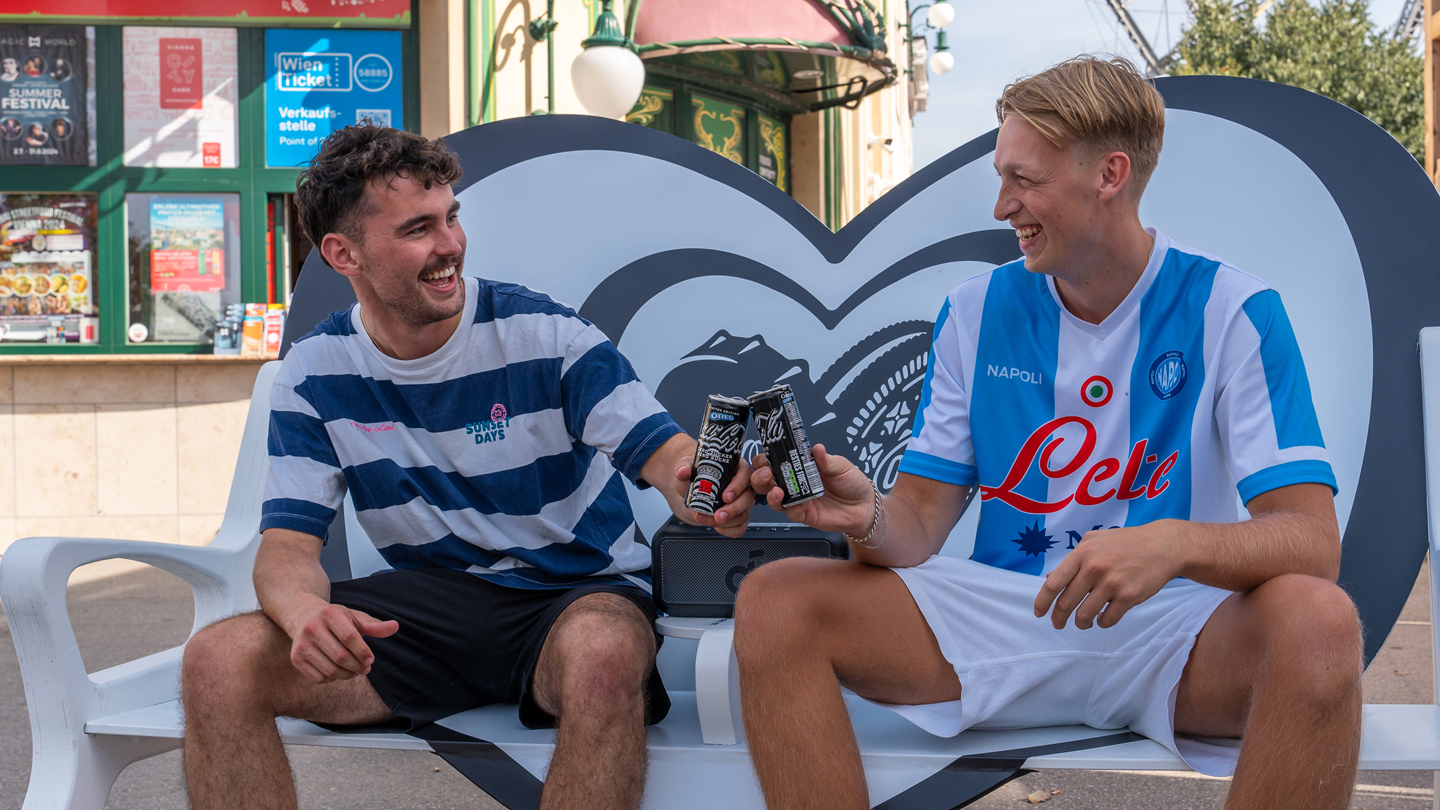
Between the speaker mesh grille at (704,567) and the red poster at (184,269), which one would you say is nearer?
the speaker mesh grille at (704,567)

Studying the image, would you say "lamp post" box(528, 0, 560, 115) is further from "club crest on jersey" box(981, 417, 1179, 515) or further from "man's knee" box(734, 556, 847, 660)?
"man's knee" box(734, 556, 847, 660)

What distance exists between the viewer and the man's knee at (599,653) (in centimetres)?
179

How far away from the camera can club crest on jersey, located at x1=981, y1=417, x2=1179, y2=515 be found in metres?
1.87

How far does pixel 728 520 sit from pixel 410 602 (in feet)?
2.61

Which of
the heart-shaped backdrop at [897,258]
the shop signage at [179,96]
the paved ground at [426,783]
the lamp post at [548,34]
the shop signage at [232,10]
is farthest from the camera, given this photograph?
the lamp post at [548,34]

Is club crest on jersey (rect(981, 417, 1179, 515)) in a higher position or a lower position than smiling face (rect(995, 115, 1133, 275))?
lower

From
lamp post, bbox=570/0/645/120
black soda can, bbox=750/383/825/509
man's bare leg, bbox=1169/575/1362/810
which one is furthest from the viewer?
lamp post, bbox=570/0/645/120

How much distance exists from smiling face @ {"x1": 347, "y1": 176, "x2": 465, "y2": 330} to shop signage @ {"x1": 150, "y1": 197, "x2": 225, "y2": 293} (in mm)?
5323

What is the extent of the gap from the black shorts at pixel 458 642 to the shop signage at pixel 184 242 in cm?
545

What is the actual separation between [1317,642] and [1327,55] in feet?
62.3

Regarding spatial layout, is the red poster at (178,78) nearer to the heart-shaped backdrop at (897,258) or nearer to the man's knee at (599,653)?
the heart-shaped backdrop at (897,258)

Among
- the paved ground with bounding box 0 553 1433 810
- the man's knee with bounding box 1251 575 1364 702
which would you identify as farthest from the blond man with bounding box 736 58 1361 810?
the paved ground with bounding box 0 553 1433 810

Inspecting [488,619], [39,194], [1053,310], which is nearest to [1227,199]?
[1053,310]

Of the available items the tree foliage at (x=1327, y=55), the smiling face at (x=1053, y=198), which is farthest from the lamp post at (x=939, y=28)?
the smiling face at (x=1053, y=198)
